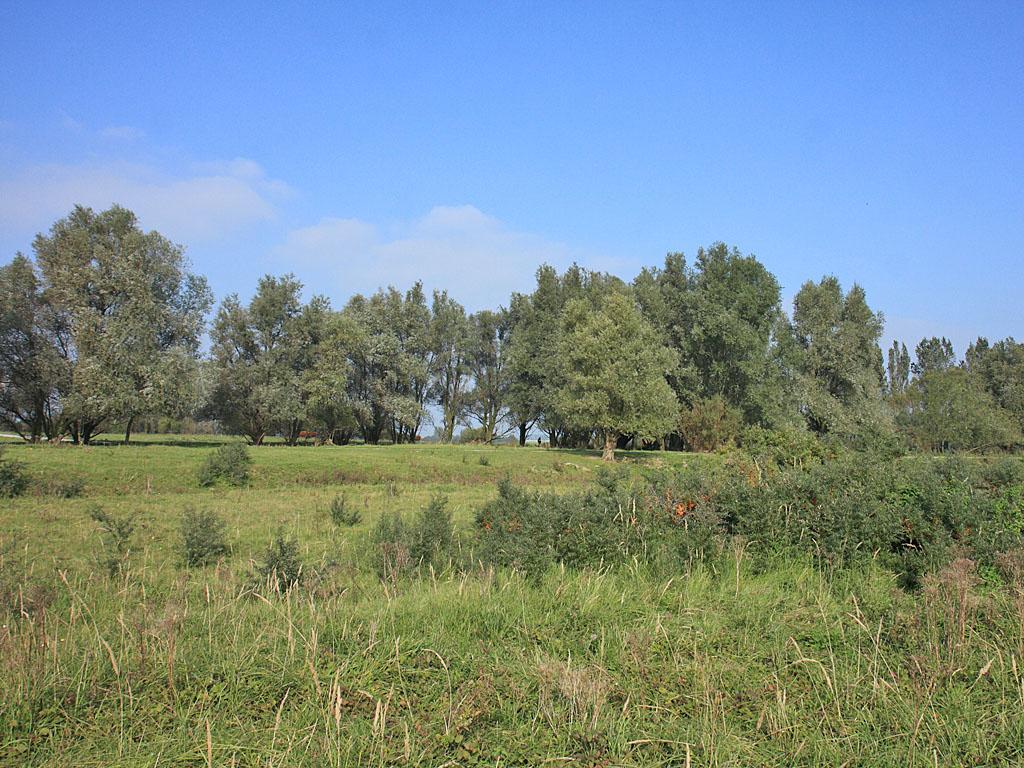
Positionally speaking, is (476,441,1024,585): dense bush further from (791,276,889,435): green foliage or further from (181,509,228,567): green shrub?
(791,276,889,435): green foliage

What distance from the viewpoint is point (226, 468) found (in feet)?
81.0

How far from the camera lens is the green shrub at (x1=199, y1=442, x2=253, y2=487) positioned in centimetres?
2416

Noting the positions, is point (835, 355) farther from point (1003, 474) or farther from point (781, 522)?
point (781, 522)

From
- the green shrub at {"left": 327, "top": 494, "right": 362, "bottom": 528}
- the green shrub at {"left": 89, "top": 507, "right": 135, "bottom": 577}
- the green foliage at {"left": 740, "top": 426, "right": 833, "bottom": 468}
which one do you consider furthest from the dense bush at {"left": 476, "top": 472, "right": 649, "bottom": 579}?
the green shrub at {"left": 327, "top": 494, "right": 362, "bottom": 528}

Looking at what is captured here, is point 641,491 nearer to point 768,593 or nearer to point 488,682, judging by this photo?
point 768,593

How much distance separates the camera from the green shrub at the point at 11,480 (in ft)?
61.1

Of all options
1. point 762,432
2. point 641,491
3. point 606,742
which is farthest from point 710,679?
point 762,432

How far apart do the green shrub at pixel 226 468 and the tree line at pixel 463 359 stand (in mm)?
13666

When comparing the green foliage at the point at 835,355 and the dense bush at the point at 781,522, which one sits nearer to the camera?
the dense bush at the point at 781,522

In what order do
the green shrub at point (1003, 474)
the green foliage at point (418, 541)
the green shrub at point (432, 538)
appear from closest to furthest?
1. the green foliage at point (418, 541)
2. the green shrub at point (432, 538)
3. the green shrub at point (1003, 474)

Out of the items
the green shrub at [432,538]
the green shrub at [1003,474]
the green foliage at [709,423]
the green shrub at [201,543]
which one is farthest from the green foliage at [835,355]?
the green shrub at [201,543]

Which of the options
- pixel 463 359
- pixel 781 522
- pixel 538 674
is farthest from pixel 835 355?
pixel 538 674

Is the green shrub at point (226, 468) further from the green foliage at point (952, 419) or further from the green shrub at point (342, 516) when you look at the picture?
the green foliage at point (952, 419)

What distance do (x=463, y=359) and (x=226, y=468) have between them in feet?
140
